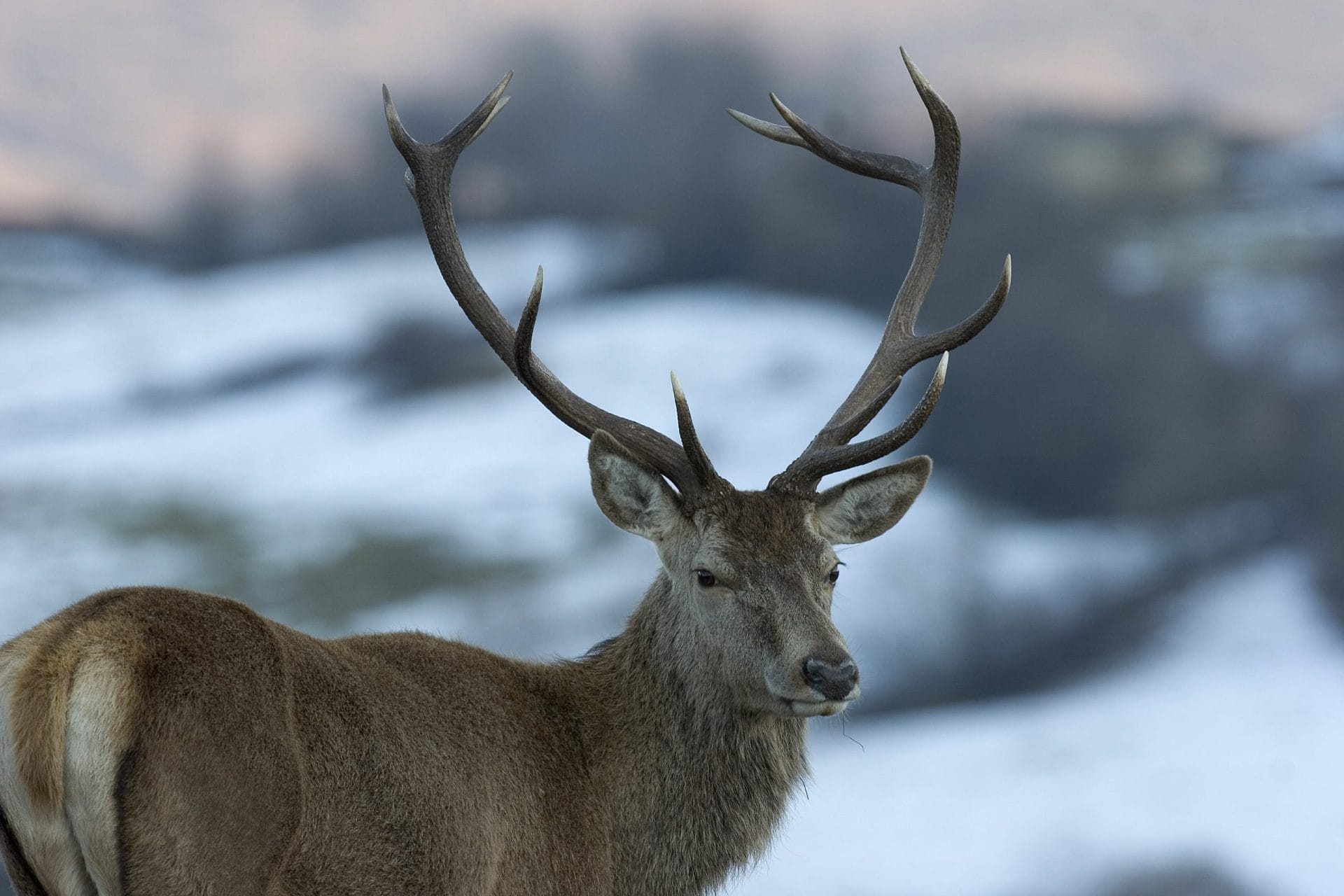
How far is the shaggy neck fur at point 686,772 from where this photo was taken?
534 centimetres

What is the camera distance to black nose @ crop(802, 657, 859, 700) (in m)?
4.93

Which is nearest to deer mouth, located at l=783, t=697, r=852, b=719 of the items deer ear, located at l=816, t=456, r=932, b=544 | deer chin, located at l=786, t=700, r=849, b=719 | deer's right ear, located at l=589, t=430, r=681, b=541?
deer chin, located at l=786, t=700, r=849, b=719

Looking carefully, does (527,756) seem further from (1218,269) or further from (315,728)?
(1218,269)

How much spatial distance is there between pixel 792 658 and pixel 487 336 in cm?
231

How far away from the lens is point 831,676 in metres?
4.93

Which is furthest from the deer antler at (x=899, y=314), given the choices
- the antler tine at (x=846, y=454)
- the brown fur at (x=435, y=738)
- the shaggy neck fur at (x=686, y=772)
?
the shaggy neck fur at (x=686, y=772)

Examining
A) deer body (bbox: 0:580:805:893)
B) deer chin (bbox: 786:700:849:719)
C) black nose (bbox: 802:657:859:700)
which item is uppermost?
black nose (bbox: 802:657:859:700)

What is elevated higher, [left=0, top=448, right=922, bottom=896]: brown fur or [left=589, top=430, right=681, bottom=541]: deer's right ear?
[left=589, top=430, right=681, bottom=541]: deer's right ear

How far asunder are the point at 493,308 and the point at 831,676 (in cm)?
256

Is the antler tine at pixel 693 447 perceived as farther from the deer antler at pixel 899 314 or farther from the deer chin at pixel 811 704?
the deer chin at pixel 811 704

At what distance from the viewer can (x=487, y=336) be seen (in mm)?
6367

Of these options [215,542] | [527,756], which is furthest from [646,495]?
[215,542]

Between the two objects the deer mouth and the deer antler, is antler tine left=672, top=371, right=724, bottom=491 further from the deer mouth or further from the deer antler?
the deer mouth

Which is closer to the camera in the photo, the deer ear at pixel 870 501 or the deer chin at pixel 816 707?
the deer chin at pixel 816 707
